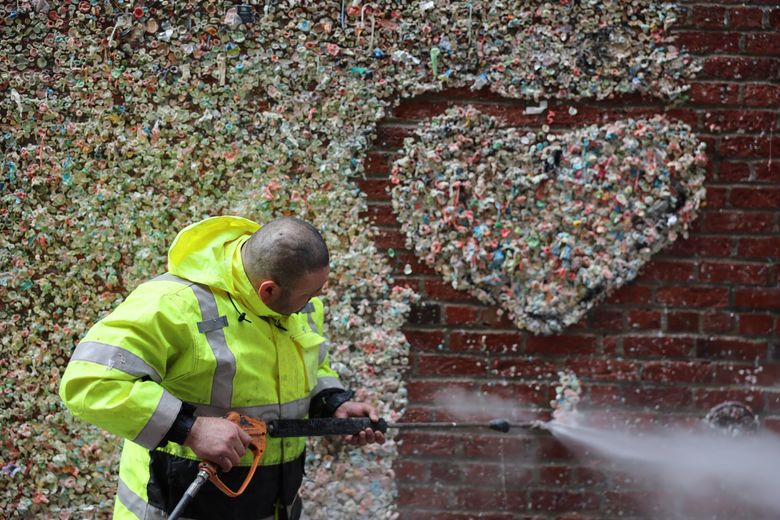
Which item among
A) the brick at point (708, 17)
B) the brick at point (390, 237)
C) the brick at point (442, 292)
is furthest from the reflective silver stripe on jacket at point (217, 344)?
the brick at point (708, 17)

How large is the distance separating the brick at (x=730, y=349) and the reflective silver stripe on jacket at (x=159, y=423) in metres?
2.14

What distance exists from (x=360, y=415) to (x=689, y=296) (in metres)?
1.48

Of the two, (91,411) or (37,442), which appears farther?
(37,442)

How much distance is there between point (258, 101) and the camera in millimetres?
3008

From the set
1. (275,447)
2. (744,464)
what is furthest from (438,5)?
(744,464)

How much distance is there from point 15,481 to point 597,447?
7.93 ft

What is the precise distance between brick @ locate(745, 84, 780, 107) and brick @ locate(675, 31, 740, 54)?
169 millimetres

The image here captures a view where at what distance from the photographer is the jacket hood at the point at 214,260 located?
2203mm

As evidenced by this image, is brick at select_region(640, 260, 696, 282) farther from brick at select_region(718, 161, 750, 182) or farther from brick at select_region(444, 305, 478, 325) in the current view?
brick at select_region(444, 305, 478, 325)

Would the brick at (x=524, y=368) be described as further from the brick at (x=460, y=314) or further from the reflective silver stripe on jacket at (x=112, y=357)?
the reflective silver stripe on jacket at (x=112, y=357)

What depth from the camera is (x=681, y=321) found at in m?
3.05

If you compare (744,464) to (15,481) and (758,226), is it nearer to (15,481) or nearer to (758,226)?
(758,226)

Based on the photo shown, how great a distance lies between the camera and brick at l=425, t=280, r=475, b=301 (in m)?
3.04

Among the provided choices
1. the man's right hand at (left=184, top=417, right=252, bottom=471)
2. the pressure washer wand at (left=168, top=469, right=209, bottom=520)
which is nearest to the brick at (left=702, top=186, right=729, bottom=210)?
the man's right hand at (left=184, top=417, right=252, bottom=471)
